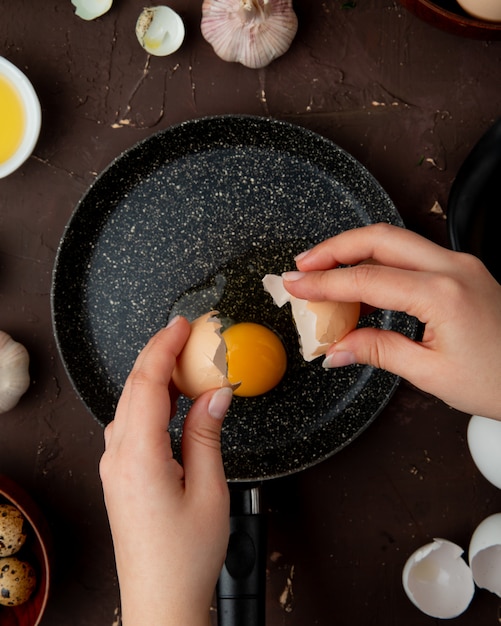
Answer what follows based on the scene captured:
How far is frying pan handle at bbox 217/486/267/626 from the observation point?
2.70 ft

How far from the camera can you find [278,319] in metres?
0.98

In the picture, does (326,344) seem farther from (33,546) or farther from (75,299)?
(33,546)

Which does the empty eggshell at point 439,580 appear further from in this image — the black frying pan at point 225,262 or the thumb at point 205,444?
the thumb at point 205,444

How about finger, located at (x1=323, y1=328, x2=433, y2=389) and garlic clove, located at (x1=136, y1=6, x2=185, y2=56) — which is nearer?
finger, located at (x1=323, y1=328, x2=433, y2=389)

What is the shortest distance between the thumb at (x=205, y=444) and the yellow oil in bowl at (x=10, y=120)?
56 centimetres

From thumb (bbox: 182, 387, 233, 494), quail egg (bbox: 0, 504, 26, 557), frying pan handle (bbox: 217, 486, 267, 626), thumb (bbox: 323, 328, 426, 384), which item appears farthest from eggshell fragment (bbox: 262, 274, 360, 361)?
quail egg (bbox: 0, 504, 26, 557)

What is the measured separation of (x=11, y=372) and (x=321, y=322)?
1.66 ft

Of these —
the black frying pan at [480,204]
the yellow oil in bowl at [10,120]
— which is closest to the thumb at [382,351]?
the black frying pan at [480,204]

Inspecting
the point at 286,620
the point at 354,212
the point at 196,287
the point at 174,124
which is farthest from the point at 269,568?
the point at 174,124

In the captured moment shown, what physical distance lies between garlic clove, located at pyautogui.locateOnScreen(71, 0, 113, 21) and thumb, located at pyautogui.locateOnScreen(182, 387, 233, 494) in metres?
0.68

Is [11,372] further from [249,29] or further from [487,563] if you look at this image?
[487,563]

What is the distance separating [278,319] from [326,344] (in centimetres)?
21

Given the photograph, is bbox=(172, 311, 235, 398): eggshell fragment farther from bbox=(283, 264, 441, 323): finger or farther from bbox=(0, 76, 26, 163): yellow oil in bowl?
bbox=(0, 76, 26, 163): yellow oil in bowl

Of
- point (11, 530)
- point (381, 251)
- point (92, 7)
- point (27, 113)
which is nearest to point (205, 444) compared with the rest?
point (381, 251)
